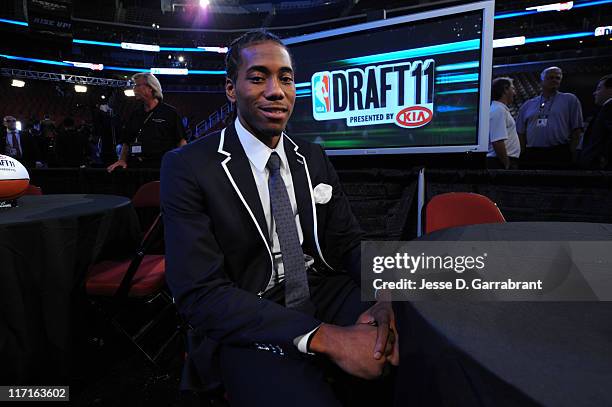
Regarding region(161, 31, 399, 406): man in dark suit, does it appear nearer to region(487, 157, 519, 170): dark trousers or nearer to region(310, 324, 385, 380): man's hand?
region(310, 324, 385, 380): man's hand

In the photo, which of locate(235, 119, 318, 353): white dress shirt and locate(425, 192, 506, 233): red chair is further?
locate(425, 192, 506, 233): red chair

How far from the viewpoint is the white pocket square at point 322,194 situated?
53.8 inches

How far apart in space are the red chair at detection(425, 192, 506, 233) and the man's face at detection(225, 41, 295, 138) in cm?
107

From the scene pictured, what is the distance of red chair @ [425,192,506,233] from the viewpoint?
1899 millimetres

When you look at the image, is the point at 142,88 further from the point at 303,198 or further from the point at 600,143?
the point at 600,143

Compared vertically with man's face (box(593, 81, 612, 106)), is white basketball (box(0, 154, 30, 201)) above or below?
below

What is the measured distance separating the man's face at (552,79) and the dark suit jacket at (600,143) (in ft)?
2.35

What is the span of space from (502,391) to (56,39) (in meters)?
12.2

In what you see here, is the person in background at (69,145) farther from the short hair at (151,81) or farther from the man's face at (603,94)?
the man's face at (603,94)

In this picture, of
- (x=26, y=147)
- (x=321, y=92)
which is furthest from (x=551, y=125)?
(x=26, y=147)

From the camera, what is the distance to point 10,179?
1822 mm

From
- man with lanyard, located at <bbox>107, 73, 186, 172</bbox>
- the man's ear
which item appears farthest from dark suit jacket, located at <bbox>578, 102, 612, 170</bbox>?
man with lanyard, located at <bbox>107, 73, 186, 172</bbox>

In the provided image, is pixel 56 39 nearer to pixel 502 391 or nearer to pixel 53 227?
pixel 53 227

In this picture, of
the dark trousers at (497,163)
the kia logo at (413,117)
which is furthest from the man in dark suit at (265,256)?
the dark trousers at (497,163)
